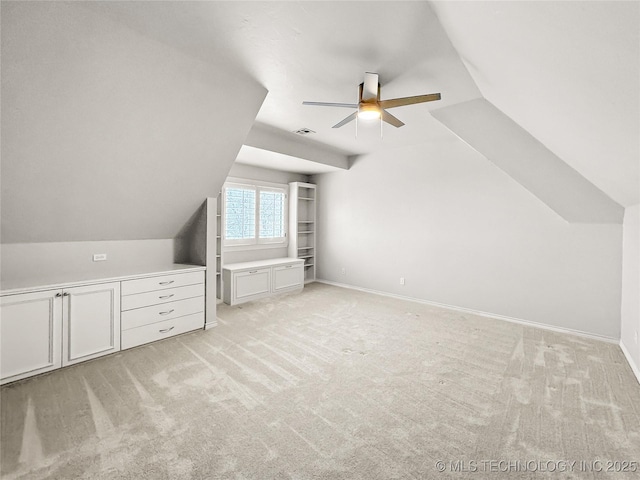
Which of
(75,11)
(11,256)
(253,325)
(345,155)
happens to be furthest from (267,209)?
(75,11)

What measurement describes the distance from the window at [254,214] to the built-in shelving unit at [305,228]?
0.18 metres

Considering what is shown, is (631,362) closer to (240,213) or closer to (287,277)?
(287,277)

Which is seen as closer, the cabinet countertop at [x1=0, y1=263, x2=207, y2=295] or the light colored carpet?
the light colored carpet

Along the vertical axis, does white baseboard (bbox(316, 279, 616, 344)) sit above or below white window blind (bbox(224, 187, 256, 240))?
below

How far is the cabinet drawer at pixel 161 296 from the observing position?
117 inches

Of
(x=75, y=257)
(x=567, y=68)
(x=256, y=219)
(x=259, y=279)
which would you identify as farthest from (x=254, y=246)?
(x=567, y=68)

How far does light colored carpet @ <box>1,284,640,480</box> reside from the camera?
1571 millimetres

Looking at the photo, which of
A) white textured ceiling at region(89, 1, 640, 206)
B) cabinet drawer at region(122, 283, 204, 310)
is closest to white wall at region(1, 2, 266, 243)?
white textured ceiling at region(89, 1, 640, 206)

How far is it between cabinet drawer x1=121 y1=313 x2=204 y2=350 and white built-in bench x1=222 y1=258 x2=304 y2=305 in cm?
108

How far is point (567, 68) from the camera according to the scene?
1.30 m

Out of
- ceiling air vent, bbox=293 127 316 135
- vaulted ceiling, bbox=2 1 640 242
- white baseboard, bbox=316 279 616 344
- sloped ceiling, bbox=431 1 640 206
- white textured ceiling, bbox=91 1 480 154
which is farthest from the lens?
ceiling air vent, bbox=293 127 316 135

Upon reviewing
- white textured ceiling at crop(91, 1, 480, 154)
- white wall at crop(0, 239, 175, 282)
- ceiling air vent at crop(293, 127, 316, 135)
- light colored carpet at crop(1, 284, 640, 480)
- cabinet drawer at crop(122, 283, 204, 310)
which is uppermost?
ceiling air vent at crop(293, 127, 316, 135)

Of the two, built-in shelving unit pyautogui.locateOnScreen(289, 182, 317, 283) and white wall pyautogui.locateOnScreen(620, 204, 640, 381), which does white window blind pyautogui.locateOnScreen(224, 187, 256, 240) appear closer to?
built-in shelving unit pyautogui.locateOnScreen(289, 182, 317, 283)

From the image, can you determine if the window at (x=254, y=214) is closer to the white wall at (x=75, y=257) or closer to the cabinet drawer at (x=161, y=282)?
the white wall at (x=75, y=257)
